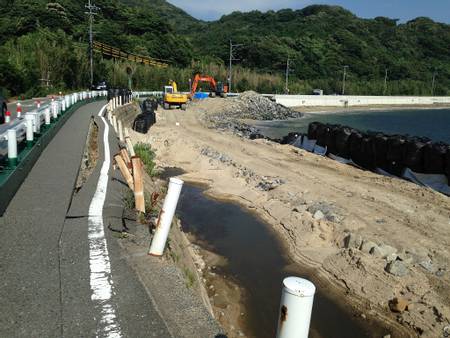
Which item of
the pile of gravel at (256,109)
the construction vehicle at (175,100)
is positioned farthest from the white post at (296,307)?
the pile of gravel at (256,109)

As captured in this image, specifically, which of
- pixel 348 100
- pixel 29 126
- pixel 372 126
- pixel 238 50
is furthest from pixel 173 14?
pixel 29 126

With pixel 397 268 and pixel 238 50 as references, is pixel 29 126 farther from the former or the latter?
pixel 238 50

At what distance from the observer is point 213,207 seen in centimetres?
1371

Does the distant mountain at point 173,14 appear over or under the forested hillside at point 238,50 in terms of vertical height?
over

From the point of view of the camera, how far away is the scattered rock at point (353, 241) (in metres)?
9.82

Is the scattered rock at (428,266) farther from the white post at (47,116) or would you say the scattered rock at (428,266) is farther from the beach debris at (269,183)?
the white post at (47,116)

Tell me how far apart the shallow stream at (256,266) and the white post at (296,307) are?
4.16m

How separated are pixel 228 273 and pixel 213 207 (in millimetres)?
4842

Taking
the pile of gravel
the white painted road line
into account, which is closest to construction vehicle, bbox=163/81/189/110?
the pile of gravel

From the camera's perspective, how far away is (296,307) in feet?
9.32

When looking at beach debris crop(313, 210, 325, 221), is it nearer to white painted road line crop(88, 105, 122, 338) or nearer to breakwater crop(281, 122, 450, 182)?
white painted road line crop(88, 105, 122, 338)

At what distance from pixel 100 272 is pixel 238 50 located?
114 m

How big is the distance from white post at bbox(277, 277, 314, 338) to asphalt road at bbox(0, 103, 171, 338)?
1274 mm

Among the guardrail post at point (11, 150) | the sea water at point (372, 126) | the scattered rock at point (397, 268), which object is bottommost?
the sea water at point (372, 126)
